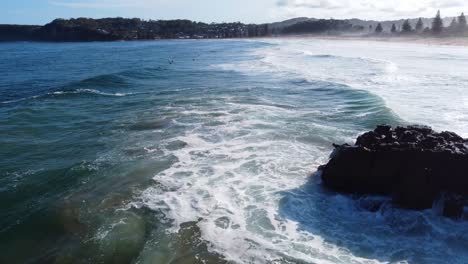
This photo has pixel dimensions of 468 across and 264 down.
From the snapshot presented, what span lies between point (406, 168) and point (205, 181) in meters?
5.95

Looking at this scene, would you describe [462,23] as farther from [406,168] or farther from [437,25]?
[406,168]

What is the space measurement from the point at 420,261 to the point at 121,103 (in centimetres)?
2154

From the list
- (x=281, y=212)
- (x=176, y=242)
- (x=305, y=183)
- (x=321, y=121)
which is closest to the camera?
(x=176, y=242)

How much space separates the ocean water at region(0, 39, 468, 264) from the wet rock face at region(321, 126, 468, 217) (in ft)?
1.46

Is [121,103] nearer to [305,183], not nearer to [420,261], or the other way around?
[305,183]

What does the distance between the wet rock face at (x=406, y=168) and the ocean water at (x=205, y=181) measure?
17.6 inches

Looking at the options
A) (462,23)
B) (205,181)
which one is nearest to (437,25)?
(462,23)

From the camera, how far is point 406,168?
39.9ft

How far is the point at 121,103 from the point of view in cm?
2753

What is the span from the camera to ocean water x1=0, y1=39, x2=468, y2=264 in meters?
10.3

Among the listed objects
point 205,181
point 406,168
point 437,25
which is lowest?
point 205,181

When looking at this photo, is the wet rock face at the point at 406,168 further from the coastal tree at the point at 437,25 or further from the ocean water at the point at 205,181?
the coastal tree at the point at 437,25

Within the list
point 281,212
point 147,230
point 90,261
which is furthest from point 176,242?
point 281,212

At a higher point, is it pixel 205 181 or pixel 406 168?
pixel 406 168
